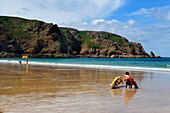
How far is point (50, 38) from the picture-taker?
598 ft

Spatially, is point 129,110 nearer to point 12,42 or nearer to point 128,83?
point 128,83

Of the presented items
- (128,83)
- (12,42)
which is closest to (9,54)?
(12,42)

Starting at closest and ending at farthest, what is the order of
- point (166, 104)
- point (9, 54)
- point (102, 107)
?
point (102, 107) → point (166, 104) → point (9, 54)

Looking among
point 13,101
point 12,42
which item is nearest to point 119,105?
point 13,101

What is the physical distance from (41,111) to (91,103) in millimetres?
2482

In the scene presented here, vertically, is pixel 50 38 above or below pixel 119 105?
above

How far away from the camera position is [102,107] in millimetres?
10422

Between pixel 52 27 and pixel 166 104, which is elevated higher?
pixel 52 27

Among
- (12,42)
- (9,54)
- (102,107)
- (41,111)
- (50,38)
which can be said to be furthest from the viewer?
(50,38)

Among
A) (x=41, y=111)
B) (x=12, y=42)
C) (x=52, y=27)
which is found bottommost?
(x=41, y=111)

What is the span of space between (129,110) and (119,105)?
3.44 feet

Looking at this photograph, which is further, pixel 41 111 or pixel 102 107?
pixel 102 107

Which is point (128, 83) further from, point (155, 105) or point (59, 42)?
point (59, 42)

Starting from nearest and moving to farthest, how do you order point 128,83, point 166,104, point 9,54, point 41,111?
point 41,111, point 166,104, point 128,83, point 9,54
